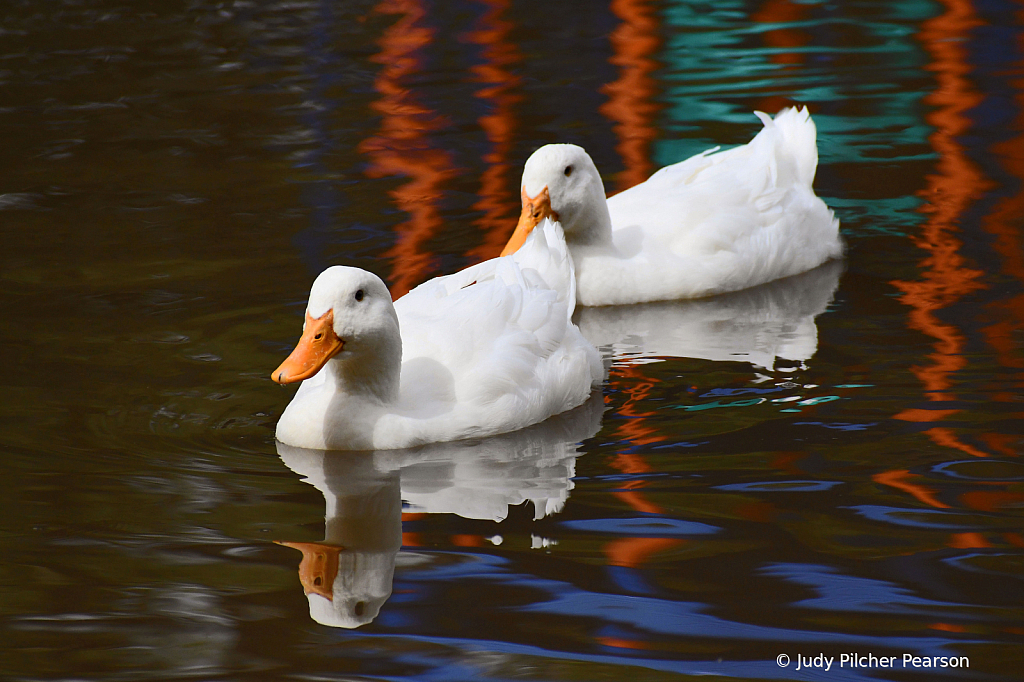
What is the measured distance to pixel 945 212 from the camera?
8.64 meters

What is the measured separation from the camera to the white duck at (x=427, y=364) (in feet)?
17.7

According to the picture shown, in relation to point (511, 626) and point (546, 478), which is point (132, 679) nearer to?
point (511, 626)

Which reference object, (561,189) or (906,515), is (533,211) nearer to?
(561,189)

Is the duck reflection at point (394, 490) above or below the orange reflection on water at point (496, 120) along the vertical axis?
above

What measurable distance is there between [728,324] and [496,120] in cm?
443

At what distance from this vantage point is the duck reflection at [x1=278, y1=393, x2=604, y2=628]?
4625mm

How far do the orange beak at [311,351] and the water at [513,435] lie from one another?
0.45 metres

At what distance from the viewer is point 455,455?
5676 millimetres

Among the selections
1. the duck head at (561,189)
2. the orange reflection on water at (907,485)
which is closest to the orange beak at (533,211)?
the duck head at (561,189)

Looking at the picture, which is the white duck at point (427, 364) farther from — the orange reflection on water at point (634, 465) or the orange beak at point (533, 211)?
the orange beak at point (533, 211)

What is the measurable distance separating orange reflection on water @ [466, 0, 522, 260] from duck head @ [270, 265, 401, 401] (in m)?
2.80

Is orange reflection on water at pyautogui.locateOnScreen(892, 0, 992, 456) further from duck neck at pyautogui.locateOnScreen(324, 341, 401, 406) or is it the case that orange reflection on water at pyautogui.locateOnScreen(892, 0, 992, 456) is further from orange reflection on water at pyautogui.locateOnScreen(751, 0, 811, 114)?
duck neck at pyautogui.locateOnScreen(324, 341, 401, 406)

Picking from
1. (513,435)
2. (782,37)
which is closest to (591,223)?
(513,435)

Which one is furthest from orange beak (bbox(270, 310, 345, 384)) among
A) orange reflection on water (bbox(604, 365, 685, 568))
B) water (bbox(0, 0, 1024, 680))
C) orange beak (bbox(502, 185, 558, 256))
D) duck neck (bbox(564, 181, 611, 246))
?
duck neck (bbox(564, 181, 611, 246))
